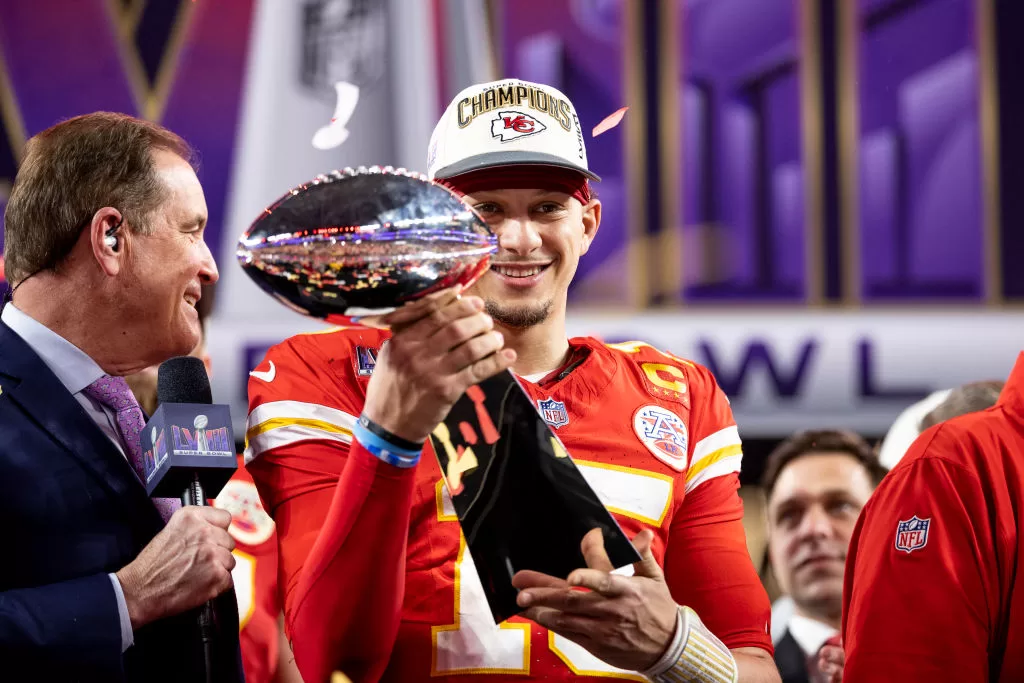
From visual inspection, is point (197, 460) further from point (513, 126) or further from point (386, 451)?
point (513, 126)

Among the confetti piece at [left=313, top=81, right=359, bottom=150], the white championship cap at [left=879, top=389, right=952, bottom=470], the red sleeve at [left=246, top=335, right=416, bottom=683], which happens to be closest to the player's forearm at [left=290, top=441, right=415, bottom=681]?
the red sleeve at [left=246, top=335, right=416, bottom=683]

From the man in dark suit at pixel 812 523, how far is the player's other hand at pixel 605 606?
2.13 metres

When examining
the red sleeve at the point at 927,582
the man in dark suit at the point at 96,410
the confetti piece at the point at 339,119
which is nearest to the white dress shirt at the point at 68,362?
the man in dark suit at the point at 96,410

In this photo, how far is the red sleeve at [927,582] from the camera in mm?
1740

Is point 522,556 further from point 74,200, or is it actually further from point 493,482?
point 74,200

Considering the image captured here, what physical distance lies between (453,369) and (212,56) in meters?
2.78

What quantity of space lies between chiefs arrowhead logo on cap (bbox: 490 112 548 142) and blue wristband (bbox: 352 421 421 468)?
686 mm

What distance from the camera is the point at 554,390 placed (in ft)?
6.60

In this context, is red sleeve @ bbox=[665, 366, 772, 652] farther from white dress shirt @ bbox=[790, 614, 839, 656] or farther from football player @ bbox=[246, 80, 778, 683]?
white dress shirt @ bbox=[790, 614, 839, 656]

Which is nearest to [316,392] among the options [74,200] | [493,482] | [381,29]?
[493,482]

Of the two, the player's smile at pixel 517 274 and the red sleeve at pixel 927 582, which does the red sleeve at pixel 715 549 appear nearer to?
the red sleeve at pixel 927 582

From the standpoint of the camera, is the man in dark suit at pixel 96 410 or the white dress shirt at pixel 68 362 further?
the white dress shirt at pixel 68 362

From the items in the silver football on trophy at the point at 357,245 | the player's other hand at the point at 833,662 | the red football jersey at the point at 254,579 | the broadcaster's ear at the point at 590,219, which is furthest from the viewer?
the red football jersey at the point at 254,579

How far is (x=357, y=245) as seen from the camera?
4.20ft
